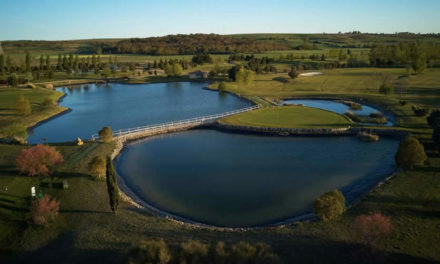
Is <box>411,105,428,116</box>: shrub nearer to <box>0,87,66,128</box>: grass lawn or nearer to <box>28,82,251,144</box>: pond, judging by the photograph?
<box>28,82,251,144</box>: pond

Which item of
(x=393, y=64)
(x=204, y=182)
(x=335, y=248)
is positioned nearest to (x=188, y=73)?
(x=393, y=64)

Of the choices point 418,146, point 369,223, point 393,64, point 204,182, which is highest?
point 393,64

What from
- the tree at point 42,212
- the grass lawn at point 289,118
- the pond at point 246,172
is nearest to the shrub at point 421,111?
the grass lawn at point 289,118

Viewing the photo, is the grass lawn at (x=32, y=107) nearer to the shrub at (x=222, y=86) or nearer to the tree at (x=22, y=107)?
the tree at (x=22, y=107)

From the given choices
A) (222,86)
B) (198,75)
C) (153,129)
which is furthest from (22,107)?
(198,75)

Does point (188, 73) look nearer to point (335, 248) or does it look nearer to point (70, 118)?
point (70, 118)

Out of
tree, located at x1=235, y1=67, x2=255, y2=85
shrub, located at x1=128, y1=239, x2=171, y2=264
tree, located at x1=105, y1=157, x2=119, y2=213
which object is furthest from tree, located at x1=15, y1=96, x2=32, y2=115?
Result: shrub, located at x1=128, y1=239, x2=171, y2=264

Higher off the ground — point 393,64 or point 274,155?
point 393,64
